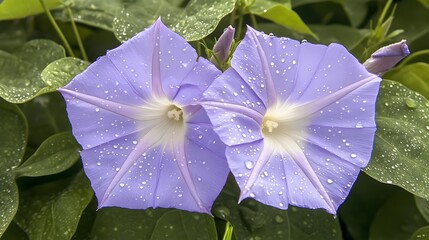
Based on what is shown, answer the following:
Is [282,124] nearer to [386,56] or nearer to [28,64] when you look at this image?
[386,56]

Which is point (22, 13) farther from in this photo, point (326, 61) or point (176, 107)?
point (326, 61)

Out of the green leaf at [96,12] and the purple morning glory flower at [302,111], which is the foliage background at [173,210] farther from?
the purple morning glory flower at [302,111]

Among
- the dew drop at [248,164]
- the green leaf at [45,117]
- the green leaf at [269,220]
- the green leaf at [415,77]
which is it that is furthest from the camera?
the green leaf at [45,117]

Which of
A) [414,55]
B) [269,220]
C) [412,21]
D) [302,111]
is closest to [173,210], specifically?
[269,220]

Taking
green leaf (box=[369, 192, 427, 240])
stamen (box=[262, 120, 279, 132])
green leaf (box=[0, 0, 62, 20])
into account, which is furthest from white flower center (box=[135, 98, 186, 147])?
green leaf (box=[369, 192, 427, 240])

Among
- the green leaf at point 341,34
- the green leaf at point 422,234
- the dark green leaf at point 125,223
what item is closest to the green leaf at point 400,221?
the green leaf at point 422,234
